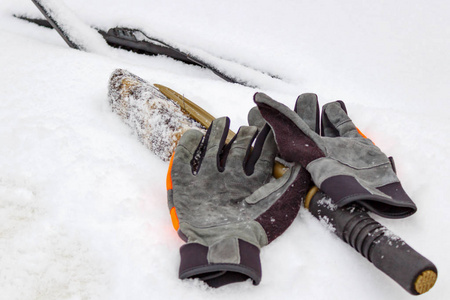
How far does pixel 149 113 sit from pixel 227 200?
0.67 m

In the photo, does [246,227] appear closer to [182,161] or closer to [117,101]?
[182,161]

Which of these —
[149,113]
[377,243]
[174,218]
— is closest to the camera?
[377,243]

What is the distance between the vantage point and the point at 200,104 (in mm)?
2156

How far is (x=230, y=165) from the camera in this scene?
Result: 1.54 m

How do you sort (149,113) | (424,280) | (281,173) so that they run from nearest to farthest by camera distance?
1. (424,280)
2. (281,173)
3. (149,113)

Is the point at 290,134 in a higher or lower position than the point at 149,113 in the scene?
higher

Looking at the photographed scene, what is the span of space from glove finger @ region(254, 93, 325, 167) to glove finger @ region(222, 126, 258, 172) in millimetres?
126

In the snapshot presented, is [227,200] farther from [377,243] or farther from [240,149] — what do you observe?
[377,243]

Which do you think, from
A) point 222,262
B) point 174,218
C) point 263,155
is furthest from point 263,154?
point 222,262

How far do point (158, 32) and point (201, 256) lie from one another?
7.01ft

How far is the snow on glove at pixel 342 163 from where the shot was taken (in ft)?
4.28

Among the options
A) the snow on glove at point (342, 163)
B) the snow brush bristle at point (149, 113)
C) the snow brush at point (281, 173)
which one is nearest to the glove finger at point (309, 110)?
the snow on glove at point (342, 163)

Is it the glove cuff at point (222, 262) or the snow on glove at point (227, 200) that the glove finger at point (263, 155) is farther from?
the glove cuff at point (222, 262)

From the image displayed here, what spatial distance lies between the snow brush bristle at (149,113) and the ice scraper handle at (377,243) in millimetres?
698
